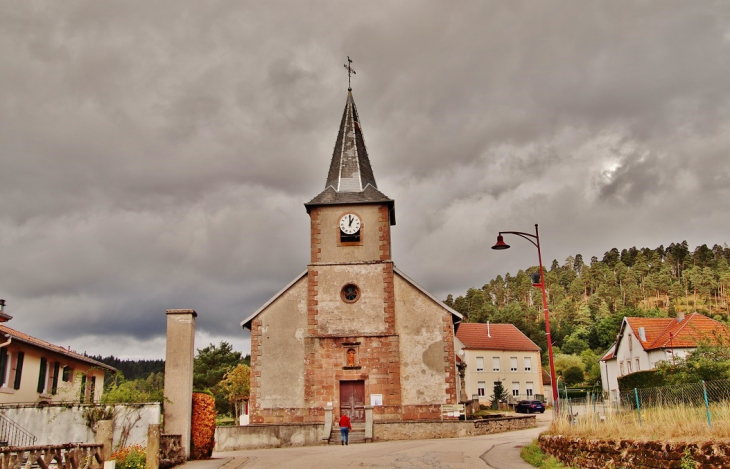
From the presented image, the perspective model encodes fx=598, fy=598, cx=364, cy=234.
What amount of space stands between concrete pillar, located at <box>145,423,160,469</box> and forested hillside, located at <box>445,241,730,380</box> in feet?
236

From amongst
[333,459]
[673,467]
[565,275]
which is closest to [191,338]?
[333,459]

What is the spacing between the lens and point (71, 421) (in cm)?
Answer: 1619

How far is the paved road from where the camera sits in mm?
15789

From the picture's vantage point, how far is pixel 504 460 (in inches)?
658

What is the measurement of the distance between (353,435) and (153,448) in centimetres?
1277

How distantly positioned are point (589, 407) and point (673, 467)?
19.4 feet

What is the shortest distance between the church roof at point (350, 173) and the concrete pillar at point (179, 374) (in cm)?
1421

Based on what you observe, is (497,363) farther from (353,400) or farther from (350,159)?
(353,400)

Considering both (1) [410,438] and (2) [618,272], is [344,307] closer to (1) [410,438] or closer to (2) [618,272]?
(1) [410,438]

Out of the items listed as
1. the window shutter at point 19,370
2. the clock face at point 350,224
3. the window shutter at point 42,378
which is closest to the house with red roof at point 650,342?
the clock face at point 350,224

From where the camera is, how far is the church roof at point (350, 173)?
30922 millimetres

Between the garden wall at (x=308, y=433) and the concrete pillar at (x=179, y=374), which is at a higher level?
the concrete pillar at (x=179, y=374)

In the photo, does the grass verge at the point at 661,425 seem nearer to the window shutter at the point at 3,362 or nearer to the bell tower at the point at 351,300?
the bell tower at the point at 351,300

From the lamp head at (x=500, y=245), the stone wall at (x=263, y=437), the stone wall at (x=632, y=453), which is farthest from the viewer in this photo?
the stone wall at (x=263, y=437)
